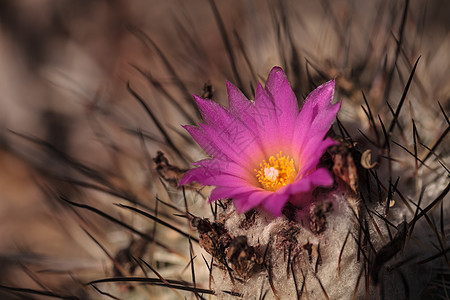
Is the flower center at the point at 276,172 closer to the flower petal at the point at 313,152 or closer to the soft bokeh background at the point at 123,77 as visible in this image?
the flower petal at the point at 313,152

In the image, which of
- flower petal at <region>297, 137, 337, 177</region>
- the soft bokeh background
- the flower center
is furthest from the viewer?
the soft bokeh background

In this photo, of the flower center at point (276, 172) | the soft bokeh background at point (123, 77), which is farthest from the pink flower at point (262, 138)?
the soft bokeh background at point (123, 77)

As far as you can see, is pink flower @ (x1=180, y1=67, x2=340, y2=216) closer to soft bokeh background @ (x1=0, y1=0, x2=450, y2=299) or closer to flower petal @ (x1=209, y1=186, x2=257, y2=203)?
flower petal @ (x1=209, y1=186, x2=257, y2=203)

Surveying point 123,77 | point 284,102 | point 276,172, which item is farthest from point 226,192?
point 123,77

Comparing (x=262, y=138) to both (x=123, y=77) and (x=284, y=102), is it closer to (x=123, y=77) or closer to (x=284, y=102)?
(x=284, y=102)

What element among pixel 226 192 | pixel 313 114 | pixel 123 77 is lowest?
pixel 226 192

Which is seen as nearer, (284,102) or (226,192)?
(226,192)

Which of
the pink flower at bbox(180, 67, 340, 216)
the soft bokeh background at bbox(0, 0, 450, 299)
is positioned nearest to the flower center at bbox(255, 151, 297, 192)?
the pink flower at bbox(180, 67, 340, 216)
